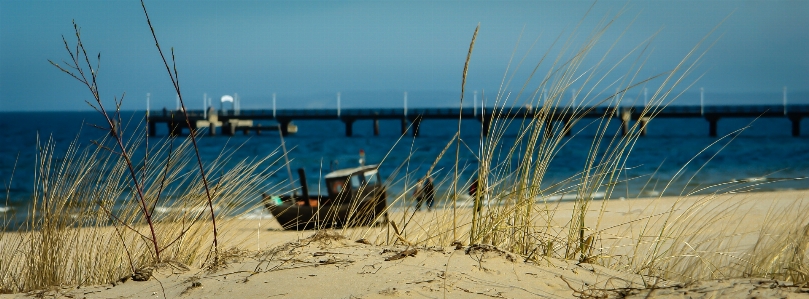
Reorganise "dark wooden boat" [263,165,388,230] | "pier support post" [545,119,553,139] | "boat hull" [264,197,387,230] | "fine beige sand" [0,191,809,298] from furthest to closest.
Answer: "dark wooden boat" [263,165,388,230]
"boat hull" [264,197,387,230]
"pier support post" [545,119,553,139]
"fine beige sand" [0,191,809,298]

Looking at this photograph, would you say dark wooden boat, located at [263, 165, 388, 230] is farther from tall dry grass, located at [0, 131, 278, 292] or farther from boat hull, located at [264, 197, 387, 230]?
tall dry grass, located at [0, 131, 278, 292]

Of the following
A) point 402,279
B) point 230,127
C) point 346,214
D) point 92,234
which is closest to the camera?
point 402,279

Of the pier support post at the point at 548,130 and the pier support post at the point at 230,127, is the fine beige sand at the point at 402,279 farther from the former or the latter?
the pier support post at the point at 230,127

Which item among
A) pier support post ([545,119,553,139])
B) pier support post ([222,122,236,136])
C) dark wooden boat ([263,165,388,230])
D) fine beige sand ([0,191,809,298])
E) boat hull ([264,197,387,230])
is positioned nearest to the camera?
fine beige sand ([0,191,809,298])

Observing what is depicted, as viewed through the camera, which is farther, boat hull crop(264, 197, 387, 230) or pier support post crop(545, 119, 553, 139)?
boat hull crop(264, 197, 387, 230)

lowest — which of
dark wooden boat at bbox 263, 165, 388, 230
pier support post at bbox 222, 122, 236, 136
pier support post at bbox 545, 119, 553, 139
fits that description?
pier support post at bbox 222, 122, 236, 136

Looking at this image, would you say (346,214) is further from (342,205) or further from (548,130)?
(342,205)

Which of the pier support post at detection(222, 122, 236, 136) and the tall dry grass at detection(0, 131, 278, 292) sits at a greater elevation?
the tall dry grass at detection(0, 131, 278, 292)

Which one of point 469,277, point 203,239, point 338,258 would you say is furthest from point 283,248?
point 469,277

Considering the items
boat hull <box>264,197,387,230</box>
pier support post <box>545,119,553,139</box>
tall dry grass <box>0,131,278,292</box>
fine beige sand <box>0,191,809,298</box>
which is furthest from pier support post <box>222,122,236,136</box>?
fine beige sand <box>0,191,809,298</box>

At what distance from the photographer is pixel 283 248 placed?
2.64 m

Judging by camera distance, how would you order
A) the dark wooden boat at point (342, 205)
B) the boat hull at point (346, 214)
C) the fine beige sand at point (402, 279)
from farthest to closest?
the dark wooden boat at point (342, 205)
the boat hull at point (346, 214)
the fine beige sand at point (402, 279)

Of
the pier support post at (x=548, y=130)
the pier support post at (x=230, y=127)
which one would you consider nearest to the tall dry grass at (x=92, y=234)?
the pier support post at (x=548, y=130)

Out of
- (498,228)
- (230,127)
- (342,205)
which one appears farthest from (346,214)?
(230,127)
